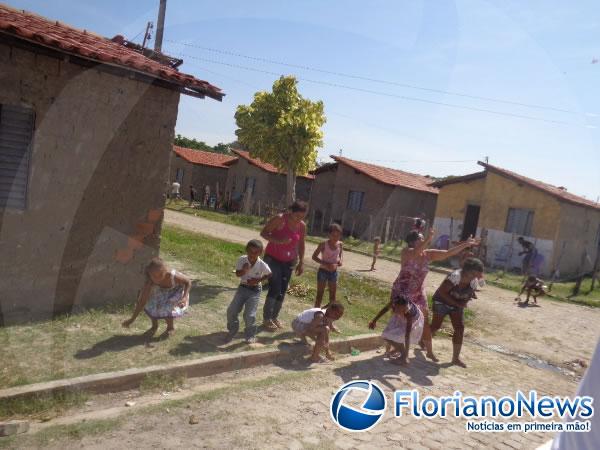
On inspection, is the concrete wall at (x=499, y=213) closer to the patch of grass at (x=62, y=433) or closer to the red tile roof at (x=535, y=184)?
the red tile roof at (x=535, y=184)

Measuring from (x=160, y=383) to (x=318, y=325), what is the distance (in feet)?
6.29

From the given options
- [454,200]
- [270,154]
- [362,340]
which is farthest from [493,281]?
[362,340]

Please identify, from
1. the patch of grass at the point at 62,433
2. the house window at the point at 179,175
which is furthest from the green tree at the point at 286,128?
the house window at the point at 179,175

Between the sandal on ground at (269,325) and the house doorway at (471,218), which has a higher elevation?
the house doorway at (471,218)

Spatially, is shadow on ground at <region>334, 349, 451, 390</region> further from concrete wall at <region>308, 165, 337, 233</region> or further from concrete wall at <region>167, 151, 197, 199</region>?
concrete wall at <region>167, 151, 197, 199</region>

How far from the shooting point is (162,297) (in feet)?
18.2

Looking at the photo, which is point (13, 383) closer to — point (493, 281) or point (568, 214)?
point (493, 281)

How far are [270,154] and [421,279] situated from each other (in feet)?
42.5

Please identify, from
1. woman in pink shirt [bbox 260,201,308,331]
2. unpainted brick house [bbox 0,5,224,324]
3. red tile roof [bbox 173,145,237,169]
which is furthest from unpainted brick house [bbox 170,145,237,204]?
woman in pink shirt [bbox 260,201,308,331]

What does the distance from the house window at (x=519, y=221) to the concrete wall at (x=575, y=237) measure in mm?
1161

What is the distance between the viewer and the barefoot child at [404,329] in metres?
5.96

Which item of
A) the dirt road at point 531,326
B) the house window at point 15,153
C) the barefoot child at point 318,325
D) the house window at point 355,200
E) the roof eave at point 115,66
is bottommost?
the dirt road at point 531,326

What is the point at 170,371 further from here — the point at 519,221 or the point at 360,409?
the point at 519,221

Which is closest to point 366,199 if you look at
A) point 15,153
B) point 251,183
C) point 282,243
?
point 251,183
